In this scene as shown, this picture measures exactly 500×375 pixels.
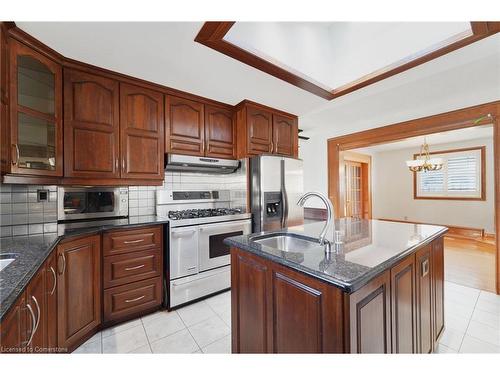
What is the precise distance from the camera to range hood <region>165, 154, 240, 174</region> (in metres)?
2.35

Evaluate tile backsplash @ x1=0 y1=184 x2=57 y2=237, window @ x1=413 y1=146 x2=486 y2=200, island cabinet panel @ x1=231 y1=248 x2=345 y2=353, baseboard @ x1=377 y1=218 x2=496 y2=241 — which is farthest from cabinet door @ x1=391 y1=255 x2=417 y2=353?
window @ x1=413 y1=146 x2=486 y2=200

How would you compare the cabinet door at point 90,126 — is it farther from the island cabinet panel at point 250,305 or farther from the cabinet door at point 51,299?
the island cabinet panel at point 250,305

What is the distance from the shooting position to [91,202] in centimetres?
218

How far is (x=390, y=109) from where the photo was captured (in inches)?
117

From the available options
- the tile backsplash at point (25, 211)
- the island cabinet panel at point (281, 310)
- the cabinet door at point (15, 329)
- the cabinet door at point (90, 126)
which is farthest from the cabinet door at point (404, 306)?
the tile backsplash at point (25, 211)

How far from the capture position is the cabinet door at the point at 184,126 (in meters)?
2.34

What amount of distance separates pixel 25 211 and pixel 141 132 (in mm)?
1119

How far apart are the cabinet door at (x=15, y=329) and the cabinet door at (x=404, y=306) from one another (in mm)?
1424

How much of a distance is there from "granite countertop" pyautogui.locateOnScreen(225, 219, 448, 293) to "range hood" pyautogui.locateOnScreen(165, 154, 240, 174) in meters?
1.36

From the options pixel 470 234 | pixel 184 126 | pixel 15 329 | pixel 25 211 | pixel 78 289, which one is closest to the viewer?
pixel 15 329

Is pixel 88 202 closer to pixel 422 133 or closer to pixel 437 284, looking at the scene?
pixel 437 284

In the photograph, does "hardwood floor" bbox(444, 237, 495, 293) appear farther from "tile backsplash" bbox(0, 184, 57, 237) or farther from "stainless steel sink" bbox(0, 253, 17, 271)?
"tile backsplash" bbox(0, 184, 57, 237)

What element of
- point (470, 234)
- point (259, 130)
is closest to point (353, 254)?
point (259, 130)
